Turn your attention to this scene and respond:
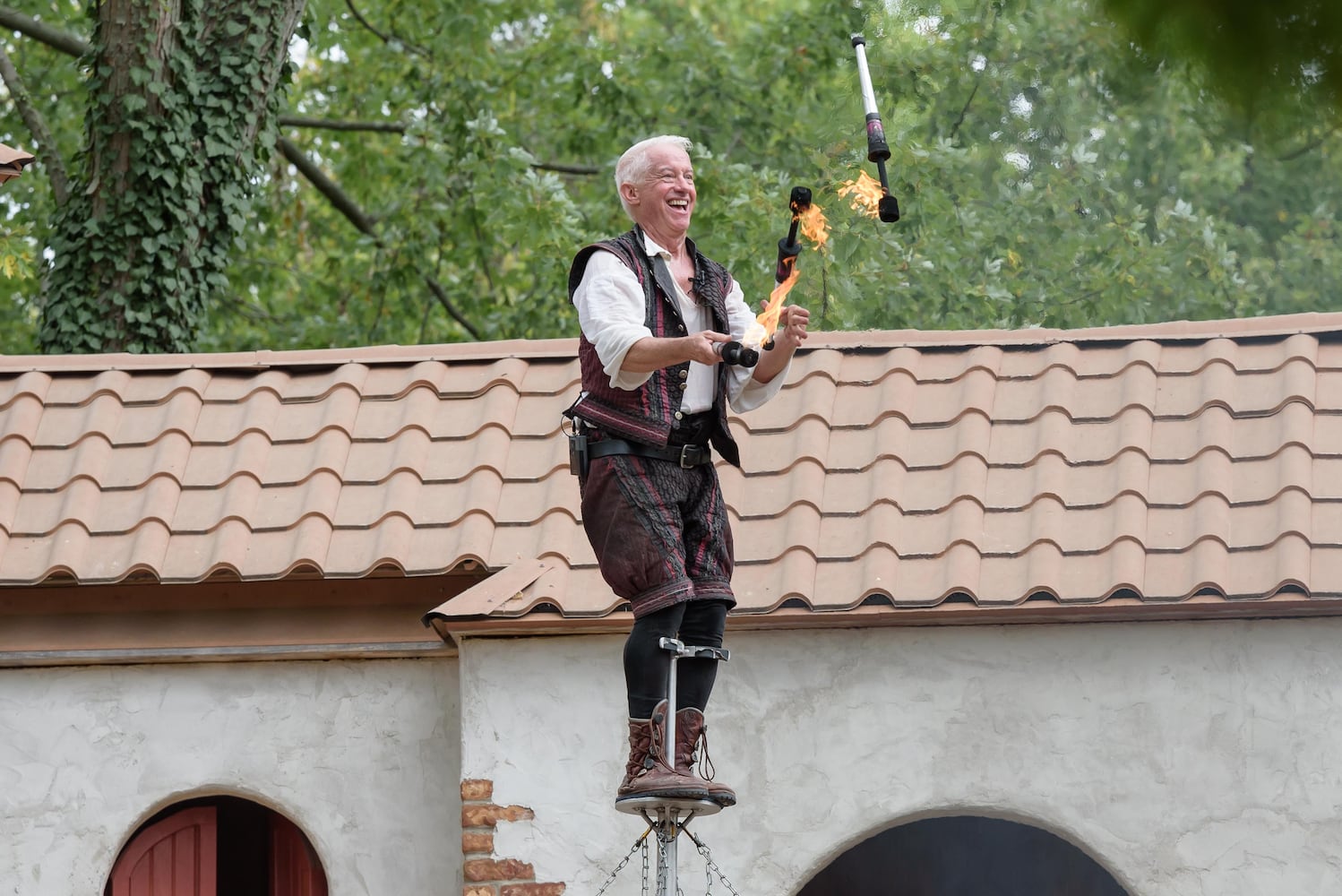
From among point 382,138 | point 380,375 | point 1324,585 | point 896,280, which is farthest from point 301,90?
point 1324,585

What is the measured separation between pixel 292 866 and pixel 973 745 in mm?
3347

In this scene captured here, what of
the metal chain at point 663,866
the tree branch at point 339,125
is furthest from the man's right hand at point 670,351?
the tree branch at point 339,125

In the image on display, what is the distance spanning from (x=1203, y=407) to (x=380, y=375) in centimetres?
320

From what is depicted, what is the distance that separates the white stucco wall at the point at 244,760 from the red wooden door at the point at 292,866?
0.99 m

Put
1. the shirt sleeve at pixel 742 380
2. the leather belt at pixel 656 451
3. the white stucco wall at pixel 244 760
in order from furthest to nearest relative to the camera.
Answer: the white stucco wall at pixel 244 760, the shirt sleeve at pixel 742 380, the leather belt at pixel 656 451

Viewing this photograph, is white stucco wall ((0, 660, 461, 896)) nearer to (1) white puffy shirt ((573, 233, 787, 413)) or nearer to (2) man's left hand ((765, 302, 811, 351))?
(1) white puffy shirt ((573, 233, 787, 413))

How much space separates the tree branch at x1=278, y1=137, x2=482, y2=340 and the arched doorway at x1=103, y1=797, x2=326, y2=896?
7206mm

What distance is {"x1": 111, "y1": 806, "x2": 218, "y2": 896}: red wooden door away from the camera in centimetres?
769

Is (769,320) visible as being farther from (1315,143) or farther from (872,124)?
(1315,143)

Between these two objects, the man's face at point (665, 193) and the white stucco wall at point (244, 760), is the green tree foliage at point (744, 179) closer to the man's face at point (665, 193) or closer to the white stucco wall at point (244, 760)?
the white stucco wall at point (244, 760)

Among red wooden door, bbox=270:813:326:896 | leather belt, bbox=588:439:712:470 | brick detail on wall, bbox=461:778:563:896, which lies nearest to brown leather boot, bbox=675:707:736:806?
leather belt, bbox=588:439:712:470

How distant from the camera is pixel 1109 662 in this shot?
6.70 meters

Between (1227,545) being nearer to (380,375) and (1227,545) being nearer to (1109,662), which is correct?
(1109,662)

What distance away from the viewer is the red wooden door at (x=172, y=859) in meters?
7.69
